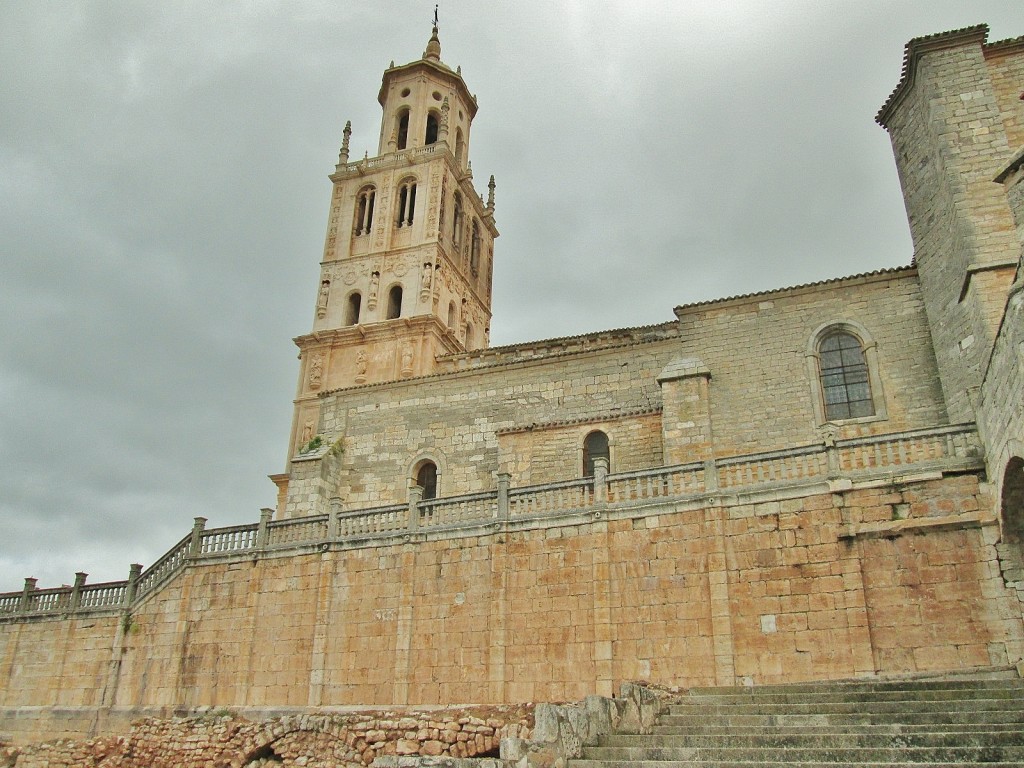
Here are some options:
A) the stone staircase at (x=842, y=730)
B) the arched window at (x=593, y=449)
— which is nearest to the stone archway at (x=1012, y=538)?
the stone staircase at (x=842, y=730)

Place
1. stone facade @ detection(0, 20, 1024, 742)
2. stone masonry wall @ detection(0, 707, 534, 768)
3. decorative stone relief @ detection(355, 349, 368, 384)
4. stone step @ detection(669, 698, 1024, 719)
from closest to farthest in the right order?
1. stone step @ detection(669, 698, 1024, 719)
2. stone masonry wall @ detection(0, 707, 534, 768)
3. stone facade @ detection(0, 20, 1024, 742)
4. decorative stone relief @ detection(355, 349, 368, 384)

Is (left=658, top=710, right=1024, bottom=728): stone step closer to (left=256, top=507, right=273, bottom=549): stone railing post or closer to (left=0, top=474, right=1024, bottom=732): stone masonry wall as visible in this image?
(left=0, top=474, right=1024, bottom=732): stone masonry wall

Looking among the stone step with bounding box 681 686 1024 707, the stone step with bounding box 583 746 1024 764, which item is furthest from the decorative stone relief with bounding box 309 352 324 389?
the stone step with bounding box 583 746 1024 764

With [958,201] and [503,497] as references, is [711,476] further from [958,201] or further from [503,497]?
[958,201]

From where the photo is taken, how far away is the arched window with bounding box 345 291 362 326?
112 ft

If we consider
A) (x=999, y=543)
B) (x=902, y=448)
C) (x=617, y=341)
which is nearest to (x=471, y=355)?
(x=617, y=341)

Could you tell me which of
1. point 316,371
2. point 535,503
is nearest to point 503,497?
point 535,503

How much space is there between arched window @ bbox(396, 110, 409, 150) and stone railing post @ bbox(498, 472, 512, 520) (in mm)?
24708

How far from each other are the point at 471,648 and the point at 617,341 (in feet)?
36.1

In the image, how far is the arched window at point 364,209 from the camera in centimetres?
3619

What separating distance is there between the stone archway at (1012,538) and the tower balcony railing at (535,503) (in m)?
1.10

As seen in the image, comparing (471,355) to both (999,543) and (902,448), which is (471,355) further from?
(999,543)

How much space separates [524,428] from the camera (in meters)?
22.6

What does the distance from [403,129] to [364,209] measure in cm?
527
